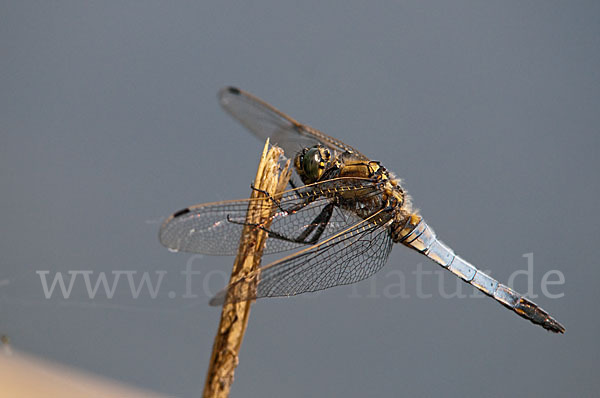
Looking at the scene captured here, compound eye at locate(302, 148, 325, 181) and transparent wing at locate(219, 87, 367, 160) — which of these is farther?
transparent wing at locate(219, 87, 367, 160)

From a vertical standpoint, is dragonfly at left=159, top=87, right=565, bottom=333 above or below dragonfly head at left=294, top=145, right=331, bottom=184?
below

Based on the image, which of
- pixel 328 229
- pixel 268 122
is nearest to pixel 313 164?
pixel 328 229

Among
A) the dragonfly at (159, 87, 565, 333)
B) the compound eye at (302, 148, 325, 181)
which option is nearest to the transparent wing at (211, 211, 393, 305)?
the dragonfly at (159, 87, 565, 333)

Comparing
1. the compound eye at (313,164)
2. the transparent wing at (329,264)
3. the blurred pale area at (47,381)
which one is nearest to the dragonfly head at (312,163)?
the compound eye at (313,164)

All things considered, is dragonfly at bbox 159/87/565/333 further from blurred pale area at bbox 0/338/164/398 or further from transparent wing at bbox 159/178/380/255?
blurred pale area at bbox 0/338/164/398

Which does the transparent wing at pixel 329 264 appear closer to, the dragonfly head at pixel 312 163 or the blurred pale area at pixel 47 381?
the dragonfly head at pixel 312 163

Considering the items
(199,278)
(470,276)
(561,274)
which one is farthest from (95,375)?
(561,274)

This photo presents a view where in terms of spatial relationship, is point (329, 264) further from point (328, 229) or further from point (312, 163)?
point (312, 163)
